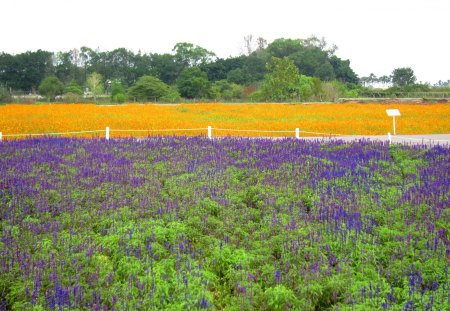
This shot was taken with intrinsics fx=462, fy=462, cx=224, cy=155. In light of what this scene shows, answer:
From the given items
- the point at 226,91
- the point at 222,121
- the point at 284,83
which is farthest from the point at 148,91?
the point at 222,121

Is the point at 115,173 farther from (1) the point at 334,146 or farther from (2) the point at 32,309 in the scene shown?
(1) the point at 334,146

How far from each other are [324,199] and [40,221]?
528 centimetres

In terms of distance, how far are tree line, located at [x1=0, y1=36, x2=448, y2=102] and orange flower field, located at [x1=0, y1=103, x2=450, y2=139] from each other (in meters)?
29.7

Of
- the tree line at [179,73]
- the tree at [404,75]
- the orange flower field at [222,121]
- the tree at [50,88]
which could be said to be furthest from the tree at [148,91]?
the tree at [404,75]

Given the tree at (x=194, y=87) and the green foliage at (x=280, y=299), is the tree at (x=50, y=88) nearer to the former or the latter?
the tree at (x=194, y=87)

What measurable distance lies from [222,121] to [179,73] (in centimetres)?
6600

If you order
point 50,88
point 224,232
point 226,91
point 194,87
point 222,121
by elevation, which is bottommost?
point 224,232

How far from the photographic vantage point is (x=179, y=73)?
92.8 m

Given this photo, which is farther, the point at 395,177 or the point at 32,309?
the point at 395,177

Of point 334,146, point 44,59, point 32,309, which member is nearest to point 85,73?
point 44,59

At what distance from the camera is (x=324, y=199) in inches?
356

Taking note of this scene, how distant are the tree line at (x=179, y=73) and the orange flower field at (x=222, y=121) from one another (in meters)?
29.7

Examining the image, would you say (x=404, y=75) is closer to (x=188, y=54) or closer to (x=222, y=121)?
(x=188, y=54)

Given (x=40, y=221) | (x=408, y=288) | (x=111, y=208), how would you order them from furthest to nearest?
(x=111, y=208), (x=40, y=221), (x=408, y=288)
